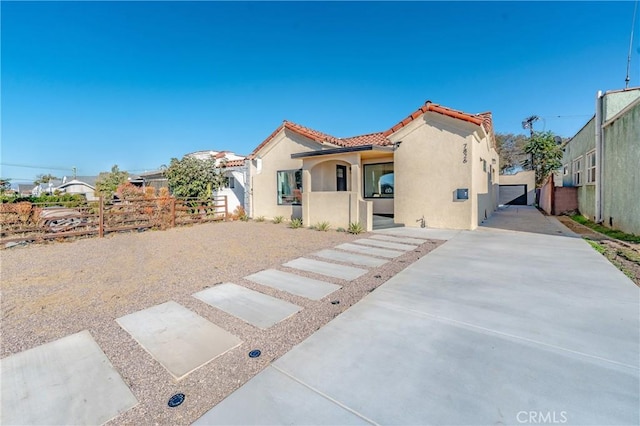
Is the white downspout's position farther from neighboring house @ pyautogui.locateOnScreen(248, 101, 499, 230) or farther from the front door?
the front door

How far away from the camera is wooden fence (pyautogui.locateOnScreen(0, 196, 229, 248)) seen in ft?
31.9

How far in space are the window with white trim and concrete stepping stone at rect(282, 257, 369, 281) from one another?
63.6 ft

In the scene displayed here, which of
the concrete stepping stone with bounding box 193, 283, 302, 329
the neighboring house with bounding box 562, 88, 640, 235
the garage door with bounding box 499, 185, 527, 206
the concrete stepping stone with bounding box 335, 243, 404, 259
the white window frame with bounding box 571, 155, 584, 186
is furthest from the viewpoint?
the garage door with bounding box 499, 185, 527, 206

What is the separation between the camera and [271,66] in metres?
19.8

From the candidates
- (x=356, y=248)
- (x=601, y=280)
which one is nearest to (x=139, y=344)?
(x=356, y=248)

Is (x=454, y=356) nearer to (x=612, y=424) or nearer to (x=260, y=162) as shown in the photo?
(x=612, y=424)

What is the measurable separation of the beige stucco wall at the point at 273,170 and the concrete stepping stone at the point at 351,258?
811cm

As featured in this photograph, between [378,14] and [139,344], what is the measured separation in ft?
54.4


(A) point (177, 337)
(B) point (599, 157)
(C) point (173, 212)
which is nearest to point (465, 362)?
(A) point (177, 337)

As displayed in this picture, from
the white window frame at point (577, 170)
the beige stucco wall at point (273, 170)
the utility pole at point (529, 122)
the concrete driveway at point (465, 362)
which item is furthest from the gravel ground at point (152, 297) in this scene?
the utility pole at point (529, 122)

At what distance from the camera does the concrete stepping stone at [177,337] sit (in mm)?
3039

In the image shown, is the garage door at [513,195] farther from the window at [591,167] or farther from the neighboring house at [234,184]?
the neighboring house at [234,184]

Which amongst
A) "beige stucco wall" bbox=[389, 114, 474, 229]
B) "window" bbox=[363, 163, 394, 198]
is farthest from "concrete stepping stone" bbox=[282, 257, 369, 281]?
"window" bbox=[363, 163, 394, 198]

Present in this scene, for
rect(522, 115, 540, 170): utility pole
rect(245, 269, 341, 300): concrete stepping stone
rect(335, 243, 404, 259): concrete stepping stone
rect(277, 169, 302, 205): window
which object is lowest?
rect(245, 269, 341, 300): concrete stepping stone
